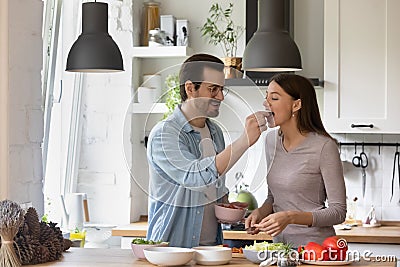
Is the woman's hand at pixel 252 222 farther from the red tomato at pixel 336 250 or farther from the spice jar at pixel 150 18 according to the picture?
the spice jar at pixel 150 18

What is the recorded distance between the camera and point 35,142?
11.2ft

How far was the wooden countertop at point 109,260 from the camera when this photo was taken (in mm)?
2863

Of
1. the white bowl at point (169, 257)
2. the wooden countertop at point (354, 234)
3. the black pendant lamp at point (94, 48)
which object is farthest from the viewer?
the wooden countertop at point (354, 234)

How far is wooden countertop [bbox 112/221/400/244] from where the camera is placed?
4.68m

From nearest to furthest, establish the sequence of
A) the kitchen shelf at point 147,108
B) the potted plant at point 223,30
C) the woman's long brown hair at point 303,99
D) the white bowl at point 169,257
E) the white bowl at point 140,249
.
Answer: the white bowl at point 169,257 → the white bowl at point 140,249 → the kitchen shelf at point 147,108 → the woman's long brown hair at point 303,99 → the potted plant at point 223,30

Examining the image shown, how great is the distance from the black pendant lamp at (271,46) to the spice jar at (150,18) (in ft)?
7.14

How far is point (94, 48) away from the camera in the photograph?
10.9 feet

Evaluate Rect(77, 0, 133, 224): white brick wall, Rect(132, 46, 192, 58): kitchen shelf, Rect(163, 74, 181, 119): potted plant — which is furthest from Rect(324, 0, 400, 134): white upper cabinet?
Rect(163, 74, 181, 119): potted plant

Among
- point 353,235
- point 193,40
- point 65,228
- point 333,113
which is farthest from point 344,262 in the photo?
point 193,40

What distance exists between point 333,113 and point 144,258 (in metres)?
2.38

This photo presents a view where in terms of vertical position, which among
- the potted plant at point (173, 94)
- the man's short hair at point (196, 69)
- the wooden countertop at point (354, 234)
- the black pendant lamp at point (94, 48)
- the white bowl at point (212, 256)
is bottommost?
the wooden countertop at point (354, 234)

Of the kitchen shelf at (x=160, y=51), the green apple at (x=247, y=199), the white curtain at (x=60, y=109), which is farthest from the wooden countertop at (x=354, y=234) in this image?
the kitchen shelf at (x=160, y=51)

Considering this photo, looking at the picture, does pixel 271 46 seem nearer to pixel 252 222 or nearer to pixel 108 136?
pixel 252 222

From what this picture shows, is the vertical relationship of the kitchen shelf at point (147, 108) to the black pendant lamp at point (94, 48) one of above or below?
below
